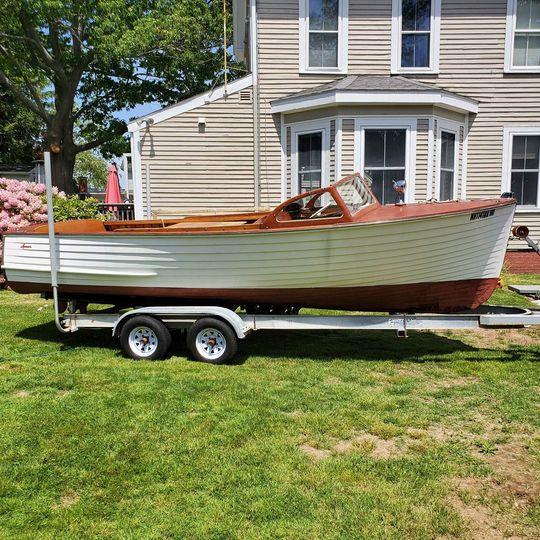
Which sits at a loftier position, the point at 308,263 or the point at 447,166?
the point at 447,166

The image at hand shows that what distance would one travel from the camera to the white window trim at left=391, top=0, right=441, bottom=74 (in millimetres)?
10758

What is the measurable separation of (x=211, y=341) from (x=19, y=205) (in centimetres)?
643

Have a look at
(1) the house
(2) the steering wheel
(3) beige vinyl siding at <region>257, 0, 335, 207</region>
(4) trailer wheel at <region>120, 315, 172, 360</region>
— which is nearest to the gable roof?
(1) the house

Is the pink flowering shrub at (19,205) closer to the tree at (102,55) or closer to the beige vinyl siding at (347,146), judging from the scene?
the beige vinyl siding at (347,146)

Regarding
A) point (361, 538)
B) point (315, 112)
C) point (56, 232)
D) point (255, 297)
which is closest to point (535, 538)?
point (361, 538)

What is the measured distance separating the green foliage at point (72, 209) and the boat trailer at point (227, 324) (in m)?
6.02

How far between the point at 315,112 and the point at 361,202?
5.42 m

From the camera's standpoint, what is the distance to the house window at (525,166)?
11180mm

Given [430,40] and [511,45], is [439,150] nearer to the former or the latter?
[430,40]

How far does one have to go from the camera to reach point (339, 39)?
10.8m

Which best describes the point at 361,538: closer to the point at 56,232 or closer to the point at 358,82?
the point at 56,232

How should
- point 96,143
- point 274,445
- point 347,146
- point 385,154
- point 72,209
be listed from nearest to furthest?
point 274,445 → point 347,146 → point 385,154 → point 72,209 → point 96,143

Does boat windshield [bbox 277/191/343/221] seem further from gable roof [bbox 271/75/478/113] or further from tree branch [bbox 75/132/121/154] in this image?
tree branch [bbox 75/132/121/154]

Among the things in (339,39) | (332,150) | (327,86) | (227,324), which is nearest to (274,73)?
(327,86)
